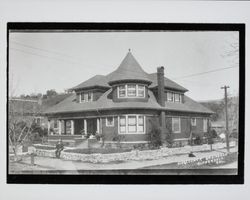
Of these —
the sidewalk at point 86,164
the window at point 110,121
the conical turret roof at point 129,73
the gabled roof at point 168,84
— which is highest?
the conical turret roof at point 129,73

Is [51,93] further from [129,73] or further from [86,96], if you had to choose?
[129,73]

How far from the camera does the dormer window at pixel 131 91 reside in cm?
313

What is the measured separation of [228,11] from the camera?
10.2 ft

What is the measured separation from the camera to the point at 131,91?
313 cm

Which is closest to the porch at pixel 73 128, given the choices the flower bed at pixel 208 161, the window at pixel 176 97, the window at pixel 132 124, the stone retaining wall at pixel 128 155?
the stone retaining wall at pixel 128 155

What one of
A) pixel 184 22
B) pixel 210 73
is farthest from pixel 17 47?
pixel 210 73

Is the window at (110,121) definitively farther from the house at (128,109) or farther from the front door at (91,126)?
the front door at (91,126)

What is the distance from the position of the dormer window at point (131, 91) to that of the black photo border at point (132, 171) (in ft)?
1.51

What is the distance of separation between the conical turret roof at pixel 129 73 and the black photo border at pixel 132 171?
0.26m

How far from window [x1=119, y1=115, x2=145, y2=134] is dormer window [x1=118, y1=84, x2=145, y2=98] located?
0.56 feet

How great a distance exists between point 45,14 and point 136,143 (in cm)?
127

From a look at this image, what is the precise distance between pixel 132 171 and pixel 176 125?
519 mm

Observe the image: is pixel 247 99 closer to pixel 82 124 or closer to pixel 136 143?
pixel 136 143

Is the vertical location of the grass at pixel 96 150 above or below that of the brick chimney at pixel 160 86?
below
